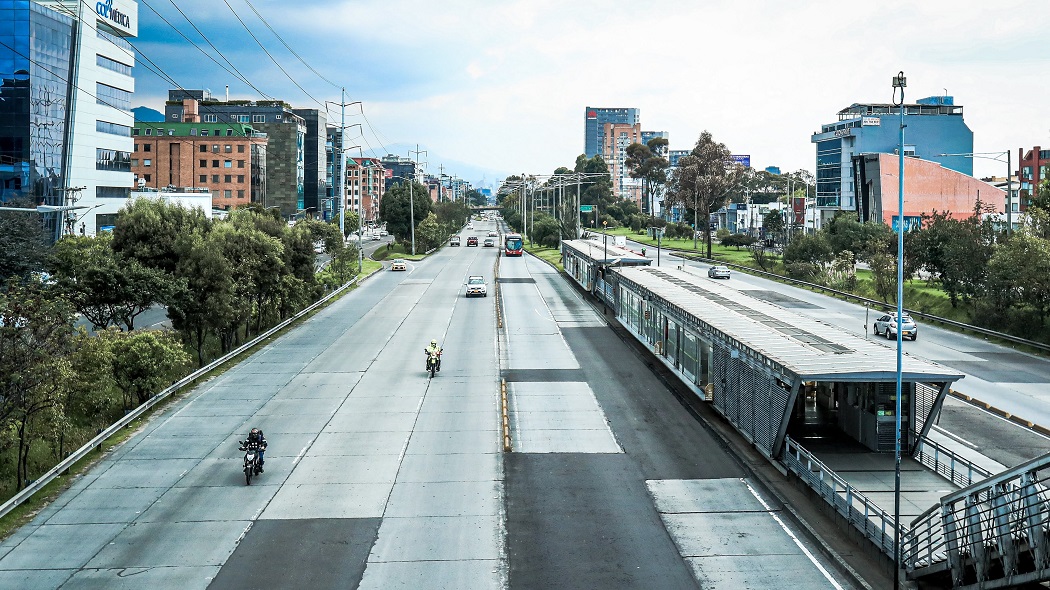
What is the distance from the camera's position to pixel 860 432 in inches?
878

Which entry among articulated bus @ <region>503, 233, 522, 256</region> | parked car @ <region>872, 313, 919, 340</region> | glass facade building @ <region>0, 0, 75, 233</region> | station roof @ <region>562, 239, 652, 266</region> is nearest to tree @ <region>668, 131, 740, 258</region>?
articulated bus @ <region>503, 233, 522, 256</region>

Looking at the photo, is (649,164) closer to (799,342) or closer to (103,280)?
(103,280)

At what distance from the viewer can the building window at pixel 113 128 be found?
236 feet

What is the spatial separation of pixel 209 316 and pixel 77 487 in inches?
602

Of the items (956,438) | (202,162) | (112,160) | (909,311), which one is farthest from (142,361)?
(202,162)

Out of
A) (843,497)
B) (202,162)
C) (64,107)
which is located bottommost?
(843,497)

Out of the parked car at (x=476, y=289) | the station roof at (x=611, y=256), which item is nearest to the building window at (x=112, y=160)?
the parked car at (x=476, y=289)

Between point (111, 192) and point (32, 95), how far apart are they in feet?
36.2

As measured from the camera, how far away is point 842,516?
18.3 m

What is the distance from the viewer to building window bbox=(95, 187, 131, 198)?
7244cm

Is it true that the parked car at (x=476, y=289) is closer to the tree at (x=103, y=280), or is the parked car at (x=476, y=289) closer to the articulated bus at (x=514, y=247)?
the tree at (x=103, y=280)

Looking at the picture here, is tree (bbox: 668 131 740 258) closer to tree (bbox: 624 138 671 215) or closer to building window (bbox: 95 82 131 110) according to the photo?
tree (bbox: 624 138 671 215)

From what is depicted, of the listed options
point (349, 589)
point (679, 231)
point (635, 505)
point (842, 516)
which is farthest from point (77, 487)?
point (679, 231)

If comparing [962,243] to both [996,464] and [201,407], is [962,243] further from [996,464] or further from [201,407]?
[201,407]
